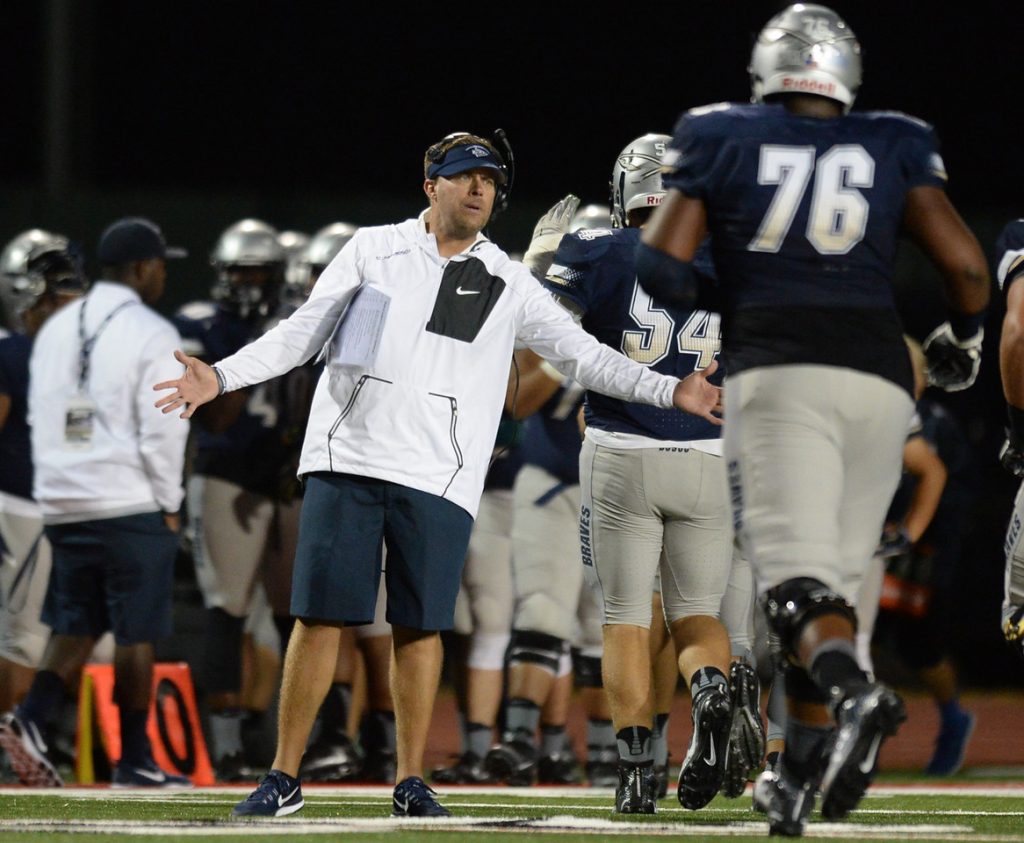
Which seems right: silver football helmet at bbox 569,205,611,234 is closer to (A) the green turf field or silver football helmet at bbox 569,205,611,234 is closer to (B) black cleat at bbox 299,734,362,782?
(B) black cleat at bbox 299,734,362,782

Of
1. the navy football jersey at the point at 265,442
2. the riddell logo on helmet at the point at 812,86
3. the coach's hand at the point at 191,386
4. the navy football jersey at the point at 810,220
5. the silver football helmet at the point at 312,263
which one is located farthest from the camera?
the silver football helmet at the point at 312,263

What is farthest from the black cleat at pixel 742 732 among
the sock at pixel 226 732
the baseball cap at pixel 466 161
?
the sock at pixel 226 732

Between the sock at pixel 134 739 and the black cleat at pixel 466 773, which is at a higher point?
the sock at pixel 134 739

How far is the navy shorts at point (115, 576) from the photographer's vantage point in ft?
23.7

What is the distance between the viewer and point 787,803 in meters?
4.27

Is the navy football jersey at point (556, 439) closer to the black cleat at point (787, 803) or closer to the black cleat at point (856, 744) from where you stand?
the black cleat at point (787, 803)

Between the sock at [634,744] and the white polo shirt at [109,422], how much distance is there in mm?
2608

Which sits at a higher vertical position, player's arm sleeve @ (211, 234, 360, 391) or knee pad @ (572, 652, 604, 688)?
player's arm sleeve @ (211, 234, 360, 391)

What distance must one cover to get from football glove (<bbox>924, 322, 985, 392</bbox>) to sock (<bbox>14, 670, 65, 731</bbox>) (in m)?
4.05

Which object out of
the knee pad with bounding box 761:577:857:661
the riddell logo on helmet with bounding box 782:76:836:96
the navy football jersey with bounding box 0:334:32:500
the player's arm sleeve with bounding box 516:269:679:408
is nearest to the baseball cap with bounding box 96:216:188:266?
the navy football jersey with bounding box 0:334:32:500

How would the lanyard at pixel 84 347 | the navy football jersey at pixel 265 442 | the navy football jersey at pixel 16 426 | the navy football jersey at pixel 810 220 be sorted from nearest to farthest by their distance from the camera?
1. the navy football jersey at pixel 810 220
2. the lanyard at pixel 84 347
3. the navy football jersey at pixel 16 426
4. the navy football jersey at pixel 265 442

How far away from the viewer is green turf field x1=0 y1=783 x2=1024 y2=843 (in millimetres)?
4551

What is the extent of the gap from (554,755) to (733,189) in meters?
4.11

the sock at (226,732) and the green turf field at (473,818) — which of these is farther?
the sock at (226,732)
